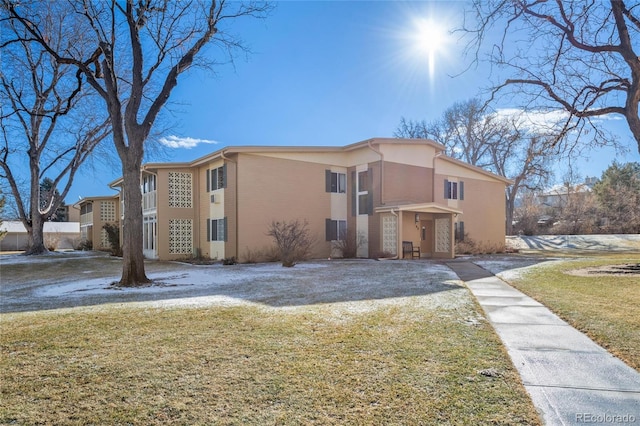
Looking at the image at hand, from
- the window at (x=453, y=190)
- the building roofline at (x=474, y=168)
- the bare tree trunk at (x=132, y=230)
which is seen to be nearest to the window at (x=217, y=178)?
the bare tree trunk at (x=132, y=230)

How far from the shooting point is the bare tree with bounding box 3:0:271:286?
1125 cm

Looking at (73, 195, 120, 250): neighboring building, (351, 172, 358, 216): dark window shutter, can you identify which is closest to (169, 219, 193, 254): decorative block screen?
(351, 172, 358, 216): dark window shutter

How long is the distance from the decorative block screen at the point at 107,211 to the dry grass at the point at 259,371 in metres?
30.4

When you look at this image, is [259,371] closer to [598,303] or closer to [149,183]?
[598,303]

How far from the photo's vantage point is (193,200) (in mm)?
22547

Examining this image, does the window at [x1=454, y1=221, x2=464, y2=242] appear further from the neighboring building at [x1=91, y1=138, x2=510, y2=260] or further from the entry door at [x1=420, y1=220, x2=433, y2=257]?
the entry door at [x1=420, y1=220, x2=433, y2=257]

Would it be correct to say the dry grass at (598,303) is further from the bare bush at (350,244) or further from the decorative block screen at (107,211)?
the decorative block screen at (107,211)

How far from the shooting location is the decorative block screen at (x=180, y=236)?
21906mm

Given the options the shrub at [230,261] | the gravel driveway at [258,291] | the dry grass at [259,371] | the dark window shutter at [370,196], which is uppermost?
the dark window shutter at [370,196]

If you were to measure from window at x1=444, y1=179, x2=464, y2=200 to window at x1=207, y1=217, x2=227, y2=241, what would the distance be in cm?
1260

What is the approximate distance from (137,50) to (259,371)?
1078cm

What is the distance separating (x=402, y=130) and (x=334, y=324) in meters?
34.8

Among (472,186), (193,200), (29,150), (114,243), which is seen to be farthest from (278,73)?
(29,150)

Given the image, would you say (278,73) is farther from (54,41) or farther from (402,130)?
(402,130)
